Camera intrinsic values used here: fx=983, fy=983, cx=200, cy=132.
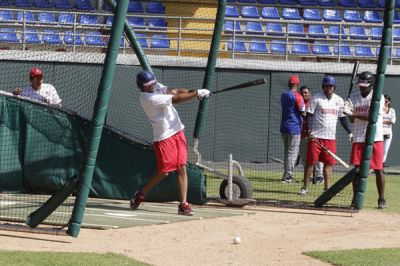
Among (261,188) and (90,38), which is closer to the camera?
(261,188)

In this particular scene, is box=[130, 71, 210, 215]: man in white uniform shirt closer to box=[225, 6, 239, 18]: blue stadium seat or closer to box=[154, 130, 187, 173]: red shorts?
box=[154, 130, 187, 173]: red shorts

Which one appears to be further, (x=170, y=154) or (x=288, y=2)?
(x=288, y=2)

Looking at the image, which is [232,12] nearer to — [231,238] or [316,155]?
[316,155]

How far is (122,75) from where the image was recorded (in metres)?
22.6

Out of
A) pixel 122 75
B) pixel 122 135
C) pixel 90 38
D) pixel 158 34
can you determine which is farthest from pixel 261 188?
pixel 158 34

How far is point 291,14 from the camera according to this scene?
100ft

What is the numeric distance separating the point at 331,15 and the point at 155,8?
5764mm

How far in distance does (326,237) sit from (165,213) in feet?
8.58

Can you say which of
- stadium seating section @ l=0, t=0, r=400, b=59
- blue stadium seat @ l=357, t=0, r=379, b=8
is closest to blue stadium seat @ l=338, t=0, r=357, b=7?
stadium seating section @ l=0, t=0, r=400, b=59

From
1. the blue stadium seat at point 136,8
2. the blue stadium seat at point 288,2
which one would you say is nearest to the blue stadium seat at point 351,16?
the blue stadium seat at point 288,2

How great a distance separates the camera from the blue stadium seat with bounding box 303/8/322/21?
30297 millimetres

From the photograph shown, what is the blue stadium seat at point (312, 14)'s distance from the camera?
99.4 feet

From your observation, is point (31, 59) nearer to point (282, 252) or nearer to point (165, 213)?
point (165, 213)

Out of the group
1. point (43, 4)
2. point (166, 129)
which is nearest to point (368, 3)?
point (43, 4)
